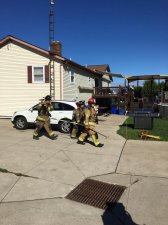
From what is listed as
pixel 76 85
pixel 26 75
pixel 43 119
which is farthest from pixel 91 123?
pixel 76 85

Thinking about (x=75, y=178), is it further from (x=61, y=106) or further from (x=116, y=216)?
(x=61, y=106)

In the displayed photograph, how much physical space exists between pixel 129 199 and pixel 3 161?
12.3 feet

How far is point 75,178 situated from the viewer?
19.4 ft

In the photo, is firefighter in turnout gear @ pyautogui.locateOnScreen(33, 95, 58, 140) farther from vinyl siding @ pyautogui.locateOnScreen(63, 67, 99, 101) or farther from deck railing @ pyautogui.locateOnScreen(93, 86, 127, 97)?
deck railing @ pyautogui.locateOnScreen(93, 86, 127, 97)

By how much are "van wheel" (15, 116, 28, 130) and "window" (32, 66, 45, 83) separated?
5.00m

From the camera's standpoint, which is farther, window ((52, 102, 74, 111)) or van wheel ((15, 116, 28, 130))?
van wheel ((15, 116, 28, 130))

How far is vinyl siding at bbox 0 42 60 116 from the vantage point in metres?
16.9

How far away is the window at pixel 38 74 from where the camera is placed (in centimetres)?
1681

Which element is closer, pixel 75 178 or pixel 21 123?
pixel 75 178

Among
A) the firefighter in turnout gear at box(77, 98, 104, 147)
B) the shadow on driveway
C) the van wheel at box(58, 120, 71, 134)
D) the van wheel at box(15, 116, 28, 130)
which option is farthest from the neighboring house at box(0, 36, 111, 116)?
the shadow on driveway

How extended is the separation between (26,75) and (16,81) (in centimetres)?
82

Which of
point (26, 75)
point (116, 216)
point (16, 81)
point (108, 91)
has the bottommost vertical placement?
point (116, 216)

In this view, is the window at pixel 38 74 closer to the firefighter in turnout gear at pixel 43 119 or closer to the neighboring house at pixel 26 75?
the neighboring house at pixel 26 75

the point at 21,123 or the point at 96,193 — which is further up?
the point at 21,123
